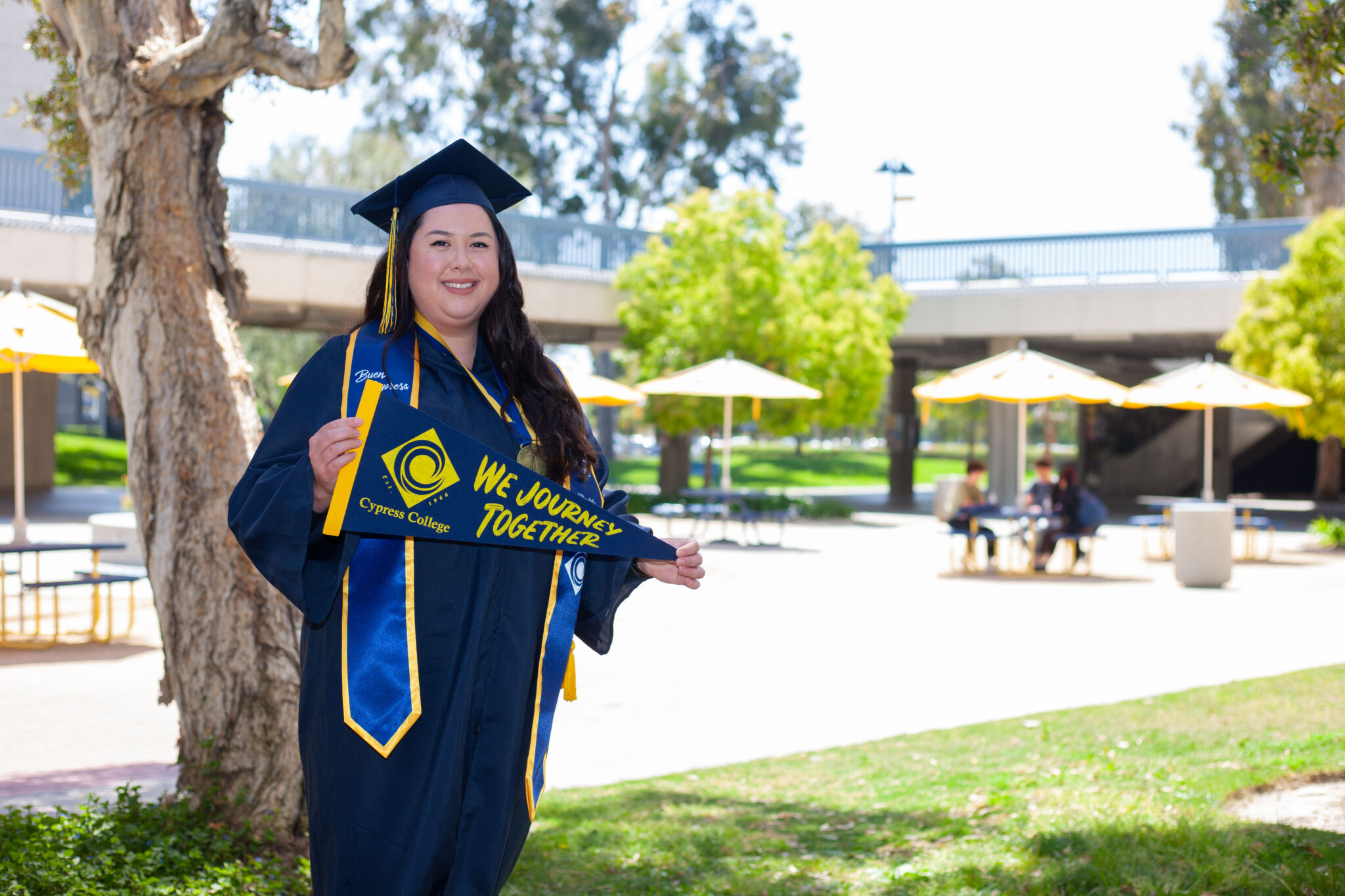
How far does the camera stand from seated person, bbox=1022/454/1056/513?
15695mm

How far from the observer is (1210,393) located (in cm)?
1669

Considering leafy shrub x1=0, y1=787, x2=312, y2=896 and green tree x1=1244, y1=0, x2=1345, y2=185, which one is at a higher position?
green tree x1=1244, y1=0, x2=1345, y2=185


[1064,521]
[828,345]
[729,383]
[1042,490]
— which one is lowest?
[1064,521]

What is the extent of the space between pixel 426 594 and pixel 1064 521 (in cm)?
1388

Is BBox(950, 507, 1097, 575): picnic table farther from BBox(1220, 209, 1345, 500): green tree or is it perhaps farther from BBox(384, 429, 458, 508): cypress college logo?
BBox(384, 429, 458, 508): cypress college logo

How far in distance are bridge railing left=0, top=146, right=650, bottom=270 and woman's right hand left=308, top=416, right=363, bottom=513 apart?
589 inches

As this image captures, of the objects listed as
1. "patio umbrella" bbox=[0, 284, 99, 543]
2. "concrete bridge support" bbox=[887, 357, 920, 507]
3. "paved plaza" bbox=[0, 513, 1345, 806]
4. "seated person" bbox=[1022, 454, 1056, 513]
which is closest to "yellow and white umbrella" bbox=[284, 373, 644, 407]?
"paved plaza" bbox=[0, 513, 1345, 806]

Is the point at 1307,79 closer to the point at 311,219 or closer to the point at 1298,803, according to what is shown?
the point at 1298,803

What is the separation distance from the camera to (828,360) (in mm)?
23328

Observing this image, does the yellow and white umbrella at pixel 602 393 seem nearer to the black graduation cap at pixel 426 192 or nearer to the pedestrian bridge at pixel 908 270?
the pedestrian bridge at pixel 908 270

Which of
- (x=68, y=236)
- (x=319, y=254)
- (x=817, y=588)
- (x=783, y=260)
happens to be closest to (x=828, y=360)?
(x=783, y=260)

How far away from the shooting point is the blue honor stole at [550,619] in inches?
102

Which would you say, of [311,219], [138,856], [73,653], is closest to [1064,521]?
[73,653]

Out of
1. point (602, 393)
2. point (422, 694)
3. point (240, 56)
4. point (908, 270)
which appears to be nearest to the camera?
point (422, 694)
